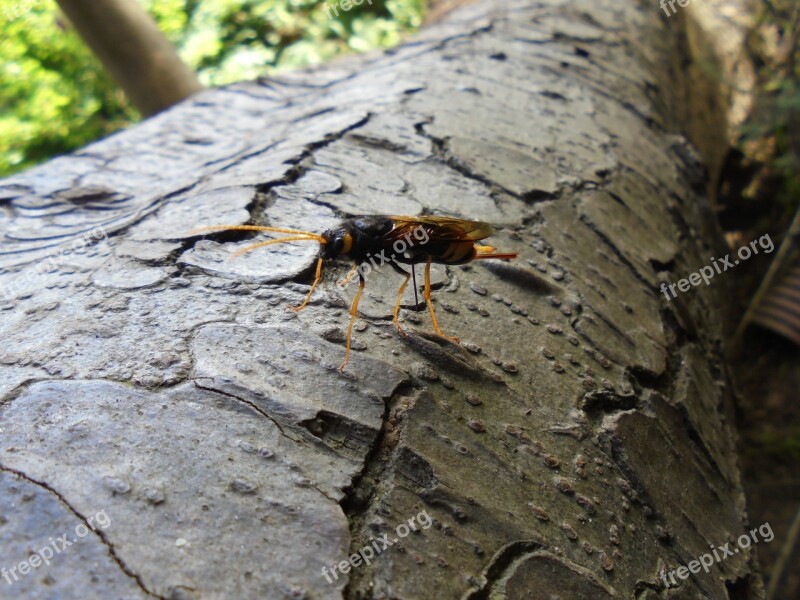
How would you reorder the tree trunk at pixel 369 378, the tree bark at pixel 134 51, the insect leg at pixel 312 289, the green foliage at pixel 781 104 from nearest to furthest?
the tree trunk at pixel 369 378 → the insect leg at pixel 312 289 → the tree bark at pixel 134 51 → the green foliage at pixel 781 104

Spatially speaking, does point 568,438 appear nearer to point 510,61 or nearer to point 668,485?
point 668,485

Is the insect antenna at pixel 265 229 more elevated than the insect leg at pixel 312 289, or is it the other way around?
the insect antenna at pixel 265 229

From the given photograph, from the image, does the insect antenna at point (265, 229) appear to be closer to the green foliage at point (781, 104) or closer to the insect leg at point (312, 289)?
the insect leg at point (312, 289)

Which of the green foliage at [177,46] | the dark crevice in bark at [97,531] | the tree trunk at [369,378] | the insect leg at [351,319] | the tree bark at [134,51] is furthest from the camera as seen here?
the green foliage at [177,46]

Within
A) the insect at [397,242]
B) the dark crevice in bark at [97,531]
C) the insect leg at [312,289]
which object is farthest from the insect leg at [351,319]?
the dark crevice in bark at [97,531]

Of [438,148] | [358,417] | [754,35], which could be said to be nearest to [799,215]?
[754,35]

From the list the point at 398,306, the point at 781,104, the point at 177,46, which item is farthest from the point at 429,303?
the point at 177,46

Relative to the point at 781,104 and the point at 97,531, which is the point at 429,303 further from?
the point at 781,104
